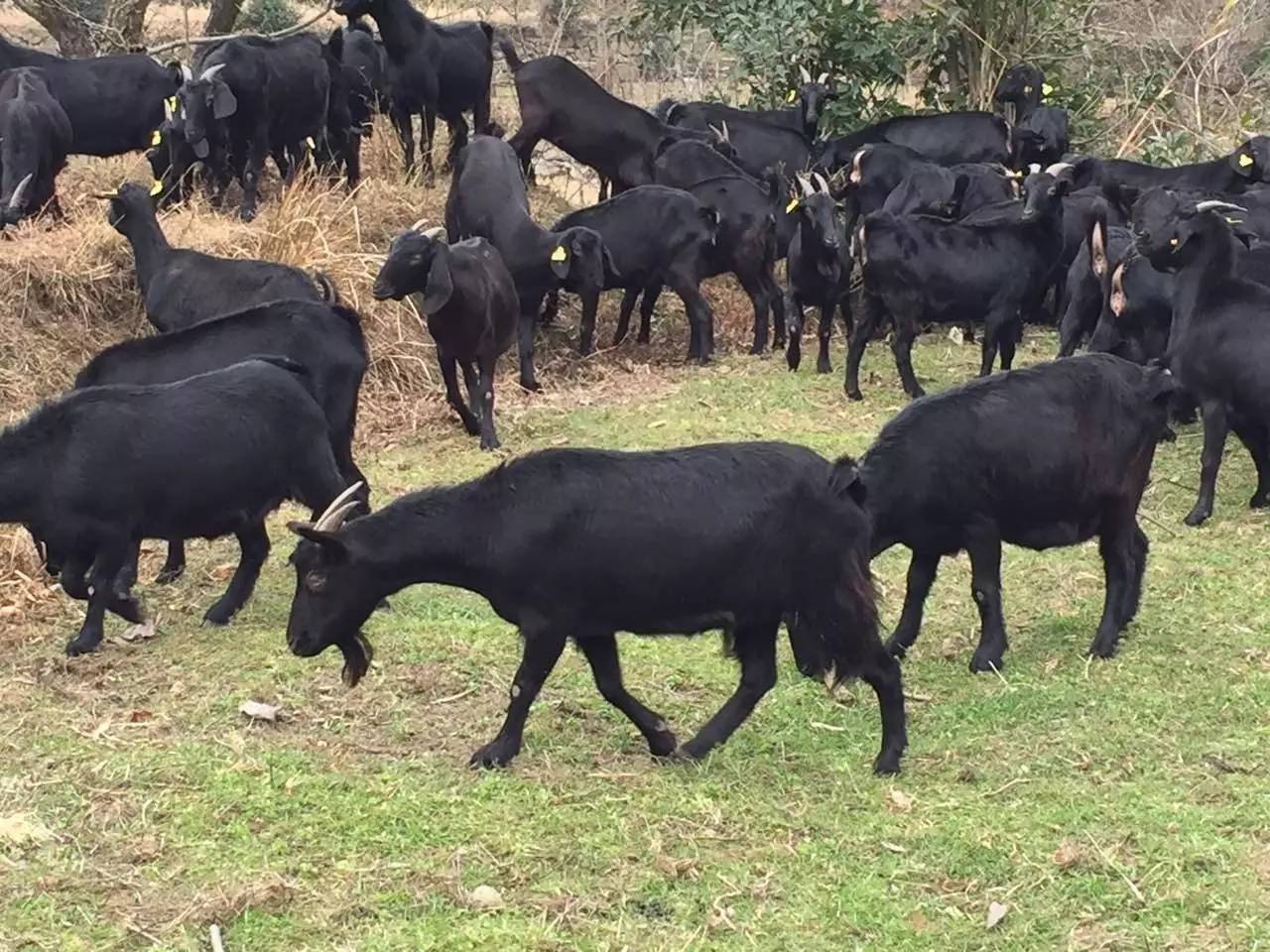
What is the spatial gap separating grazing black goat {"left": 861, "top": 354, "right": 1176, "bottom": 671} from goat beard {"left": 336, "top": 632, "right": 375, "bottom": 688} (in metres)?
2.16

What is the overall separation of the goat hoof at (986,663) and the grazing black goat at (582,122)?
9.06 meters

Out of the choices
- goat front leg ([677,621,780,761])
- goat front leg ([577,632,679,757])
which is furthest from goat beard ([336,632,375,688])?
goat front leg ([677,621,780,761])

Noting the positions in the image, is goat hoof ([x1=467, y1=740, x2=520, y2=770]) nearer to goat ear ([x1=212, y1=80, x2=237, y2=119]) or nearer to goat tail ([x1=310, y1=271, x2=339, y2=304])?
goat tail ([x1=310, y1=271, x2=339, y2=304])

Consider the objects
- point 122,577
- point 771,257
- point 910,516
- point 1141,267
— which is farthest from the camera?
point 771,257

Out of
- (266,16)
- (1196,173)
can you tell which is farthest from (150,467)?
(266,16)

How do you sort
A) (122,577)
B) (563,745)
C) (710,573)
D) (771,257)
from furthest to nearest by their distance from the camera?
(771,257), (122,577), (563,745), (710,573)

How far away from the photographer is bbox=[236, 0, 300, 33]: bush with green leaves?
1045 inches

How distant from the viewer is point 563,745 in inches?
259

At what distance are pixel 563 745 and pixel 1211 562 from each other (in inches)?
163

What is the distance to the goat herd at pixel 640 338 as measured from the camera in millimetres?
6230

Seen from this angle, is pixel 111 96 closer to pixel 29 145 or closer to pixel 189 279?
pixel 29 145

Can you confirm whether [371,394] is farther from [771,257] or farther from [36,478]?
[36,478]

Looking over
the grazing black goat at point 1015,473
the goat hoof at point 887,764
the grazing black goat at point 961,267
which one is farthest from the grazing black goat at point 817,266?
the goat hoof at point 887,764

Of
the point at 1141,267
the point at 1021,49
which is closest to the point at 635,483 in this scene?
the point at 1141,267
